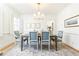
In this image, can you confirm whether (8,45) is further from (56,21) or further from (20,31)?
(56,21)

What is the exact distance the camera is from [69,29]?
4.71 meters

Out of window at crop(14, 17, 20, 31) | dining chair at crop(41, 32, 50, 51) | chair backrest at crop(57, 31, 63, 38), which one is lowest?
dining chair at crop(41, 32, 50, 51)

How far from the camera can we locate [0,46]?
3941 mm

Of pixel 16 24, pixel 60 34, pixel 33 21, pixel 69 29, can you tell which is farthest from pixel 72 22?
pixel 16 24

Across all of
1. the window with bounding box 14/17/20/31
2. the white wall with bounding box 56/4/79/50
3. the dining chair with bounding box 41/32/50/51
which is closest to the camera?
the window with bounding box 14/17/20/31

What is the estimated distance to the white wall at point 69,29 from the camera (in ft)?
14.2

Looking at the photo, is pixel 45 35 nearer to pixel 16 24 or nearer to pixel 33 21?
pixel 33 21

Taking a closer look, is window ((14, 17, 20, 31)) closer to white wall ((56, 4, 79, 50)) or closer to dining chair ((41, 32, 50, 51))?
dining chair ((41, 32, 50, 51))

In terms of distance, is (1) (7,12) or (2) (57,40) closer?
(1) (7,12)

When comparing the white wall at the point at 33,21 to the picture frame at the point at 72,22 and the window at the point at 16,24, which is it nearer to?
the window at the point at 16,24

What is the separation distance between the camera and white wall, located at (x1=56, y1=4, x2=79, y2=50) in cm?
432

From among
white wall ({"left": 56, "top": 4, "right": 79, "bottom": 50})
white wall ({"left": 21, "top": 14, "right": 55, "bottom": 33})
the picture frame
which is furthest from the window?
the picture frame

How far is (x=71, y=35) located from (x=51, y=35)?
3.02 feet

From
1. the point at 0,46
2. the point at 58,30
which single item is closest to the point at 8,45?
the point at 0,46
